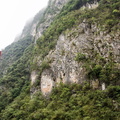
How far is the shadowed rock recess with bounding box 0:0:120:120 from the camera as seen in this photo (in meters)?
15.2

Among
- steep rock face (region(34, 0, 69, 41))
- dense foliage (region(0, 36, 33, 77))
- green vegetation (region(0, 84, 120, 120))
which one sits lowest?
green vegetation (region(0, 84, 120, 120))

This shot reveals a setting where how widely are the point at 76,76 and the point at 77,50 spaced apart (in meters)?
4.31

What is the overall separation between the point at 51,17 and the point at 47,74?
86.5 feet

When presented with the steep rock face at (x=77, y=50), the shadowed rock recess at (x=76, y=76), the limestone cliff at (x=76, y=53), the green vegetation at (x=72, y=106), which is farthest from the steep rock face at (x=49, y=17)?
the green vegetation at (x=72, y=106)

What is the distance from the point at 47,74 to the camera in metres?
22.8

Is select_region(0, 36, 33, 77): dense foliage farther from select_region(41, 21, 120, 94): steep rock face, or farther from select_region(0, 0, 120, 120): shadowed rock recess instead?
select_region(41, 21, 120, 94): steep rock face

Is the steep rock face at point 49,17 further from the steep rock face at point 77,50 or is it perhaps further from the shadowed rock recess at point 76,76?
the steep rock face at point 77,50

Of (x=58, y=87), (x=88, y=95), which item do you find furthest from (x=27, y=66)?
(x=88, y=95)

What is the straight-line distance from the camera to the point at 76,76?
1894 cm

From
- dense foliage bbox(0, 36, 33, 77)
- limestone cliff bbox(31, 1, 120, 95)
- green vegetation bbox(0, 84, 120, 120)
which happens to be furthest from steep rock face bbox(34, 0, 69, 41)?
green vegetation bbox(0, 84, 120, 120)

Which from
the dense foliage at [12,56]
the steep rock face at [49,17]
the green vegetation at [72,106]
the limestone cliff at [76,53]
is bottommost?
the green vegetation at [72,106]

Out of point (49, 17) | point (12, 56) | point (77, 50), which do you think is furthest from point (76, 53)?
point (12, 56)

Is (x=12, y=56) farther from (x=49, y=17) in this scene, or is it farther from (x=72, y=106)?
(x=72, y=106)

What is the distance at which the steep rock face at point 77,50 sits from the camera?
61.1ft
